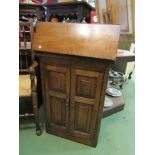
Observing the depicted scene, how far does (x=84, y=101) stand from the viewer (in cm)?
150

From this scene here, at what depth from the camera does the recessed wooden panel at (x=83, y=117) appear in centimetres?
154

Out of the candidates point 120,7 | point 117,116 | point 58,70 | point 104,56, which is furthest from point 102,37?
point 120,7

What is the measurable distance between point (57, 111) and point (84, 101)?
344 mm

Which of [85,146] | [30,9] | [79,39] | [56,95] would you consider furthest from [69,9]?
[85,146]

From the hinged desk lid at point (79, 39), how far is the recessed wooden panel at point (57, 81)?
0.22 metres

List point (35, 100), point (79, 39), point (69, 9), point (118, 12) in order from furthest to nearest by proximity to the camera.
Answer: point (118, 12)
point (69, 9)
point (35, 100)
point (79, 39)

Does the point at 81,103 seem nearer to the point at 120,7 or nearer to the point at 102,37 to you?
the point at 102,37

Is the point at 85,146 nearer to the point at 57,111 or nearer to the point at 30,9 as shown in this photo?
the point at 57,111

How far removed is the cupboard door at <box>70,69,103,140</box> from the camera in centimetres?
140

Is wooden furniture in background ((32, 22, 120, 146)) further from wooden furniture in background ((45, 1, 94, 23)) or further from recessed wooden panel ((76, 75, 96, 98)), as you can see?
wooden furniture in background ((45, 1, 94, 23))

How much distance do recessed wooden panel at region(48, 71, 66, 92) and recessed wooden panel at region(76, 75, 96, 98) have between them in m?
0.14
